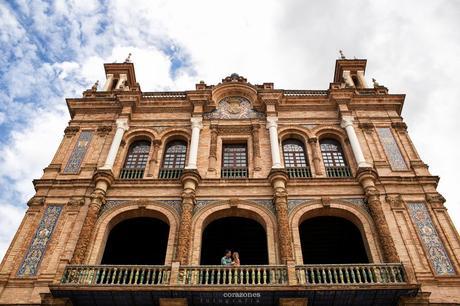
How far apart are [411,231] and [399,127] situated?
20.3 feet

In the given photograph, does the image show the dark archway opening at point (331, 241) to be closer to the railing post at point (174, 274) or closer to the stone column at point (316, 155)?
the stone column at point (316, 155)

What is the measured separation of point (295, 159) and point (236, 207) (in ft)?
14.0

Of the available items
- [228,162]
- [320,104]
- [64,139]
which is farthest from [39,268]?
[320,104]

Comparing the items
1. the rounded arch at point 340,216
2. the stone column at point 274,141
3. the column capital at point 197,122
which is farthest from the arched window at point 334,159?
the column capital at point 197,122

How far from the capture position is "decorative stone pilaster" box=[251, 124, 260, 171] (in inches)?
670

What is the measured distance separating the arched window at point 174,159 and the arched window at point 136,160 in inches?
35.2

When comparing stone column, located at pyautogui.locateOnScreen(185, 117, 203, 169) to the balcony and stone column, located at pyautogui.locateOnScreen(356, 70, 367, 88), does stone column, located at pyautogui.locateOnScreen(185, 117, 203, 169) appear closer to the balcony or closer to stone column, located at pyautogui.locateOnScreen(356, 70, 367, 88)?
the balcony

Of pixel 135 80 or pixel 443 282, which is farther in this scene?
pixel 135 80

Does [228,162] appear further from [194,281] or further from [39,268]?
[39,268]

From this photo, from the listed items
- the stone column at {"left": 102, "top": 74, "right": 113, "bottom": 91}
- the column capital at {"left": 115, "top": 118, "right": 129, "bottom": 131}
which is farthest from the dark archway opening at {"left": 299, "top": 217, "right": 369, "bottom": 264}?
the stone column at {"left": 102, "top": 74, "right": 113, "bottom": 91}

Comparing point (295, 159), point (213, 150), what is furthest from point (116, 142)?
point (295, 159)

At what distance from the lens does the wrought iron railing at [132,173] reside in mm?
17094

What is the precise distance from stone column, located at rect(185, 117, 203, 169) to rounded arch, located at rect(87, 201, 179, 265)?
2.23 meters

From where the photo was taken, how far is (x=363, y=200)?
1525 cm
